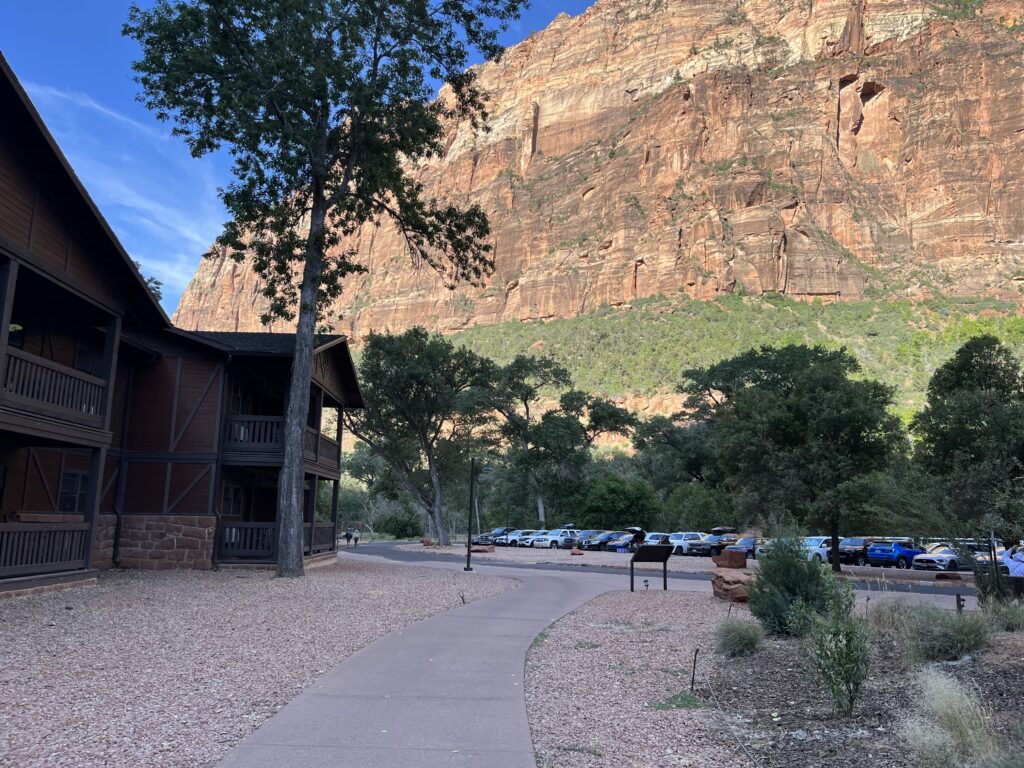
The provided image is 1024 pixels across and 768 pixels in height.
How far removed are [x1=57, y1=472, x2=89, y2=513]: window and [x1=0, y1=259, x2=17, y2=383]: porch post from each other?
6309 millimetres

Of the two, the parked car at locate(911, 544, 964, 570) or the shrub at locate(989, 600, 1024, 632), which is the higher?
the shrub at locate(989, 600, 1024, 632)

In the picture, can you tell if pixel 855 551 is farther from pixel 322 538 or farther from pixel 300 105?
pixel 300 105

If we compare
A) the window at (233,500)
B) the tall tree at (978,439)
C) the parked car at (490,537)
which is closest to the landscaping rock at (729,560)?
the tall tree at (978,439)

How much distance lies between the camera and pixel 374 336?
45.1 meters

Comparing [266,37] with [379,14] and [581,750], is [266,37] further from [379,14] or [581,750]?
[581,750]

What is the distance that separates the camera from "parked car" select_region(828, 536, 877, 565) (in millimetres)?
34719

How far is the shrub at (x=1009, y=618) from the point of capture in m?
10.1

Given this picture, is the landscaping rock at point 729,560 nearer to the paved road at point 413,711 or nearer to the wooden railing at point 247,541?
the paved road at point 413,711

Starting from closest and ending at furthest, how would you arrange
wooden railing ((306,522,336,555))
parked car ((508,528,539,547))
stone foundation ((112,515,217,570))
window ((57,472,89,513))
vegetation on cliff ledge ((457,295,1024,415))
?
window ((57,472,89,513)), stone foundation ((112,515,217,570)), wooden railing ((306,522,336,555)), parked car ((508,528,539,547)), vegetation on cliff ledge ((457,295,1024,415))

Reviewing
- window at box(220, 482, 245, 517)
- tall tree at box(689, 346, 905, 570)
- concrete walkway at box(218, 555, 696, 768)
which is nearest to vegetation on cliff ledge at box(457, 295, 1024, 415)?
tall tree at box(689, 346, 905, 570)

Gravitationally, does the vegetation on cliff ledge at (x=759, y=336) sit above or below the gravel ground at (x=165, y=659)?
above

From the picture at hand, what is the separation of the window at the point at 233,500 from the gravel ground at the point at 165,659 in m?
6.73

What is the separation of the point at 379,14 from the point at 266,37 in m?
3.28

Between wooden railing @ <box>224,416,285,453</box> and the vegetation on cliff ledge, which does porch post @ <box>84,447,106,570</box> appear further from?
the vegetation on cliff ledge
